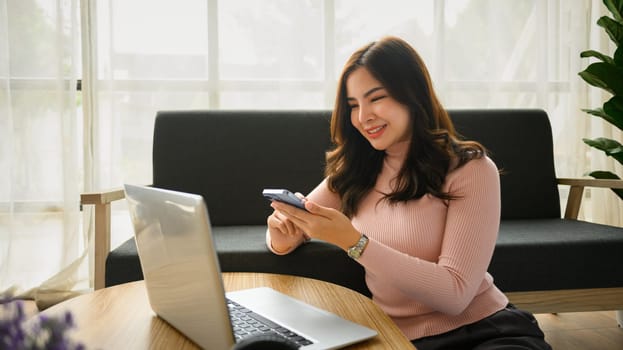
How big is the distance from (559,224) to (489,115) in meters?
0.61

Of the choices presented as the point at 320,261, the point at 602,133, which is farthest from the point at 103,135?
the point at 602,133

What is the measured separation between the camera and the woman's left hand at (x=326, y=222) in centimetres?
98

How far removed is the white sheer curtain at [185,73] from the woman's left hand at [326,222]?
1.85 meters

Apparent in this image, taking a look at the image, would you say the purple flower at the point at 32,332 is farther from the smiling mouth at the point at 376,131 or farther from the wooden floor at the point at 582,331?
the wooden floor at the point at 582,331

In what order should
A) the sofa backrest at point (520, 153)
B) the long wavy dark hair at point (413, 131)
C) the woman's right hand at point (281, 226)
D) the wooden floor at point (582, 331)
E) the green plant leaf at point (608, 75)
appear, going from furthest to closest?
the green plant leaf at point (608, 75), the sofa backrest at point (520, 153), the wooden floor at point (582, 331), the woman's right hand at point (281, 226), the long wavy dark hair at point (413, 131)

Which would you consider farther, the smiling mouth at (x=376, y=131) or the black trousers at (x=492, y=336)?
the smiling mouth at (x=376, y=131)

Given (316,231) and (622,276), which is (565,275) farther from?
(316,231)

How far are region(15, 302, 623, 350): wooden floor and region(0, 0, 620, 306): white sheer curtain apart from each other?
552mm

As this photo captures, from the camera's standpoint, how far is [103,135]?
2674mm

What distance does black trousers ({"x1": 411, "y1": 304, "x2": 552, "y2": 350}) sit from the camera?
3.30ft

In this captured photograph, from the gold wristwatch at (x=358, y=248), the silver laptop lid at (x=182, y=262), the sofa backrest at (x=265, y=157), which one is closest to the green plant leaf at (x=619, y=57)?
the sofa backrest at (x=265, y=157)

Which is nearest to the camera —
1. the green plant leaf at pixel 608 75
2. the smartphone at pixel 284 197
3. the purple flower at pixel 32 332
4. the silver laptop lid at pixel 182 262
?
the purple flower at pixel 32 332

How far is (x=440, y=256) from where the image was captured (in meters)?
1.07

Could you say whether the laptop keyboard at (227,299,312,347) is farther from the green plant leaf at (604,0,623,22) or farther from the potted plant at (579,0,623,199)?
the green plant leaf at (604,0,623,22)
